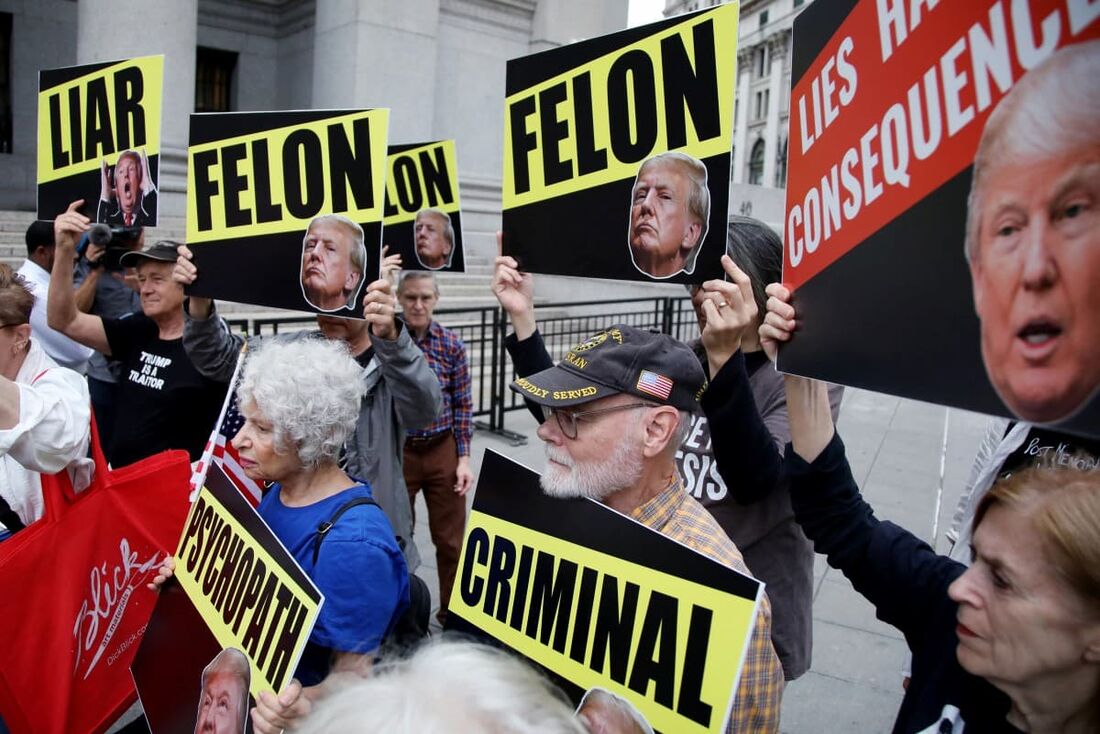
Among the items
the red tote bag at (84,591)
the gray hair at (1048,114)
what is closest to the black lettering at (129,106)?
the red tote bag at (84,591)

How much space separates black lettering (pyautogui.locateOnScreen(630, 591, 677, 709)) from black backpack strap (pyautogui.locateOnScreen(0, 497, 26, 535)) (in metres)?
2.16

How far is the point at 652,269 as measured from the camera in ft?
7.87

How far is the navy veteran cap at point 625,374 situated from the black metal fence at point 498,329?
4478 mm

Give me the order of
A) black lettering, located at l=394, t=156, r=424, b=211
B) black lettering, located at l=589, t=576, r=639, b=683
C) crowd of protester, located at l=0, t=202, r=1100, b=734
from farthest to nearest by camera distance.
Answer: black lettering, located at l=394, t=156, r=424, b=211
black lettering, located at l=589, t=576, r=639, b=683
crowd of protester, located at l=0, t=202, r=1100, b=734

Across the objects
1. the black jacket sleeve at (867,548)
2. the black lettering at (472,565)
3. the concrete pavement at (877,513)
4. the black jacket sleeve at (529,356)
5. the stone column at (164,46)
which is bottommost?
the concrete pavement at (877,513)

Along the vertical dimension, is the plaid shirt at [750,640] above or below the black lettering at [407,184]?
below

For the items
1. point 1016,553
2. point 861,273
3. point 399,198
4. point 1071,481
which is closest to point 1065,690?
Answer: point 1016,553

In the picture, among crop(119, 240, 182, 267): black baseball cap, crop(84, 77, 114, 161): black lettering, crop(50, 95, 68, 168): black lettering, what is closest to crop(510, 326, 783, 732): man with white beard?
crop(119, 240, 182, 267): black baseball cap

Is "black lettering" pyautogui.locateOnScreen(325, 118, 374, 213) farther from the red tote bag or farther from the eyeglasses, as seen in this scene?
the eyeglasses

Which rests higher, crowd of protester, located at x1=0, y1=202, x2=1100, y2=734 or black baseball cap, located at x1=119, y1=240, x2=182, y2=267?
black baseball cap, located at x1=119, y1=240, x2=182, y2=267

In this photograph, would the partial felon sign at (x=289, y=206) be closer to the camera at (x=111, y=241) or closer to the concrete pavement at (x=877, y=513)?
the camera at (x=111, y=241)

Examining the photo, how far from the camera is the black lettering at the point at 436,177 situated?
4.81 meters

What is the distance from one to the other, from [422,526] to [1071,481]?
492 centimetres

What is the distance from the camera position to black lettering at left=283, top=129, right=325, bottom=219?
3127 mm
